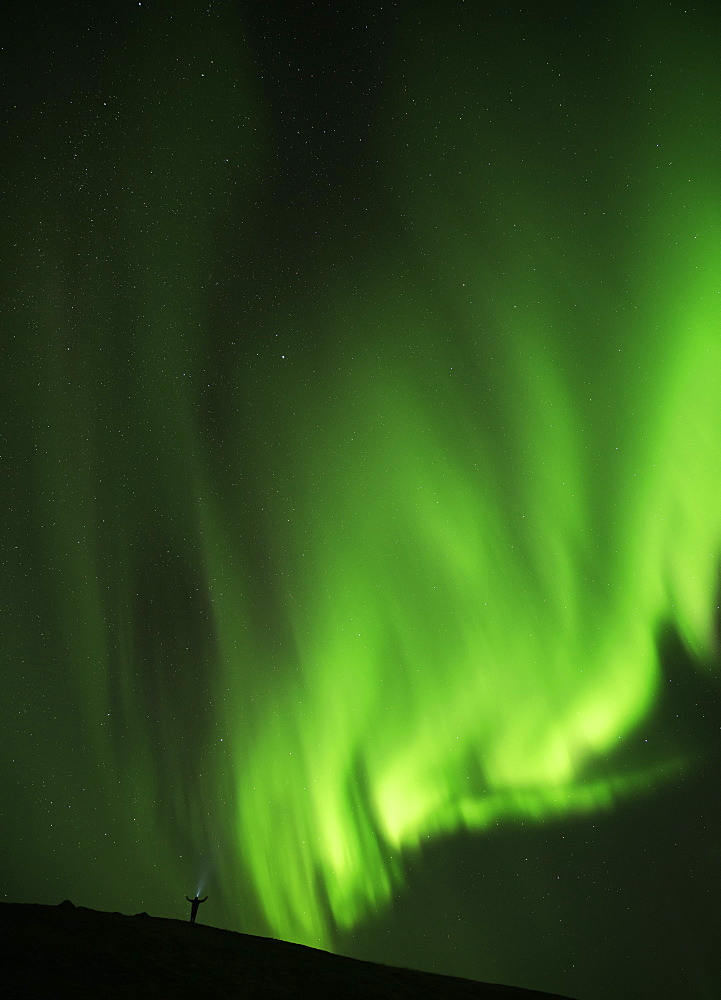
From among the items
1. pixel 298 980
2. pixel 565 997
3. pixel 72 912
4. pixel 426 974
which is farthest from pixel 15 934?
pixel 565 997

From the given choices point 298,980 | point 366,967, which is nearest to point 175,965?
point 298,980

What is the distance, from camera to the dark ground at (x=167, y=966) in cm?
1641

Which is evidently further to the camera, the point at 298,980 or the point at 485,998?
the point at 485,998

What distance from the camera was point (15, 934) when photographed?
732 inches

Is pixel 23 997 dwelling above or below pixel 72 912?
below

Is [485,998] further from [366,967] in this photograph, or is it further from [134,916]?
[134,916]

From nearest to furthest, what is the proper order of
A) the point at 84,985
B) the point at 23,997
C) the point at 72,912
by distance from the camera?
the point at 23,997, the point at 84,985, the point at 72,912

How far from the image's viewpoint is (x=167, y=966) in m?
18.5

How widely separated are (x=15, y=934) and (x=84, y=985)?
12.3 ft

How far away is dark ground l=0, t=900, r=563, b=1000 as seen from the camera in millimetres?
16406

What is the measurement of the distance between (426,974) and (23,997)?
45.5 ft

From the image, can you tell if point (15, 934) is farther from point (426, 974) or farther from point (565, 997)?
point (565, 997)

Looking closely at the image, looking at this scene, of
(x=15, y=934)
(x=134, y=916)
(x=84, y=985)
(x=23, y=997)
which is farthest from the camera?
(x=134, y=916)

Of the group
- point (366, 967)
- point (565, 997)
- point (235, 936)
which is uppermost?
point (235, 936)
